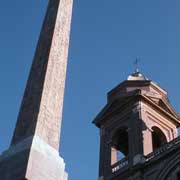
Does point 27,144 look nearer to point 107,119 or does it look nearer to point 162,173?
point 162,173

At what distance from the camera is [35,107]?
24.3ft

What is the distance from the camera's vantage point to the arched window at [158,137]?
31.5 metres

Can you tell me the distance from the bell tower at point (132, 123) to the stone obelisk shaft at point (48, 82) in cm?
2024

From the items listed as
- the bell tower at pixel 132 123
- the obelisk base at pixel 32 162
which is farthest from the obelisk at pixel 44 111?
the bell tower at pixel 132 123

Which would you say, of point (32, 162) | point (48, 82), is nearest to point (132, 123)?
point (48, 82)

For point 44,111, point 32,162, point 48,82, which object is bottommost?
point 32,162

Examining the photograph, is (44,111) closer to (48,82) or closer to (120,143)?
(48,82)

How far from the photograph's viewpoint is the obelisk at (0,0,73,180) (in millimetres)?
6527

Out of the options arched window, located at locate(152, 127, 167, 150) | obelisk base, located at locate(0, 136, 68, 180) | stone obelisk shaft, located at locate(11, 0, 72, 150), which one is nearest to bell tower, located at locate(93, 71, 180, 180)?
arched window, located at locate(152, 127, 167, 150)

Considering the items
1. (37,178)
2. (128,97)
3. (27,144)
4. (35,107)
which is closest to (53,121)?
(35,107)

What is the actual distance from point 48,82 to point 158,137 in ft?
82.4

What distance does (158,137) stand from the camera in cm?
3212

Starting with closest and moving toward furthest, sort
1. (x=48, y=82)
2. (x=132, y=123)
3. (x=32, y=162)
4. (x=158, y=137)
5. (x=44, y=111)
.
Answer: (x=32, y=162) < (x=44, y=111) < (x=48, y=82) < (x=132, y=123) < (x=158, y=137)

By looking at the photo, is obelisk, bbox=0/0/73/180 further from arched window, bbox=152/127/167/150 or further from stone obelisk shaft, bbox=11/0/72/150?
arched window, bbox=152/127/167/150
